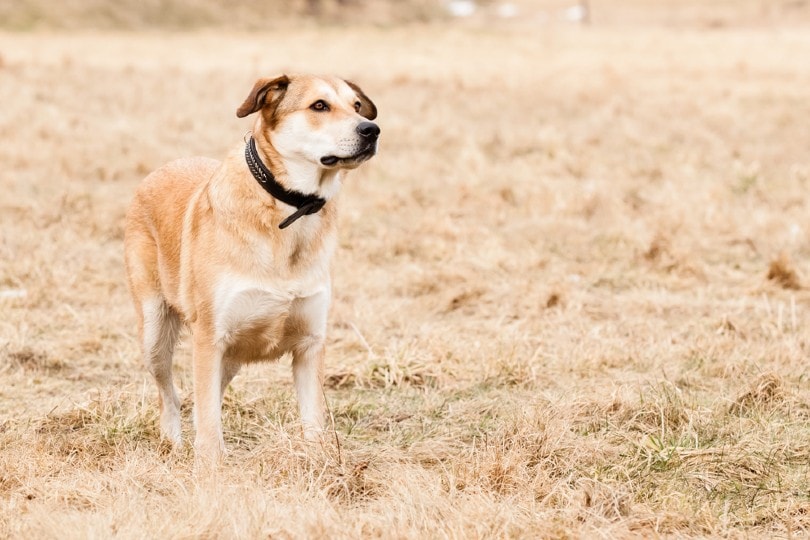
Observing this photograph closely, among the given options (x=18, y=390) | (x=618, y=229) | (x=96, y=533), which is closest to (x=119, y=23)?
(x=618, y=229)

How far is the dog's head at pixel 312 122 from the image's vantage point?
4477 millimetres

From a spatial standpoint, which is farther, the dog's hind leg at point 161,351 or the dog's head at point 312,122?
the dog's hind leg at point 161,351

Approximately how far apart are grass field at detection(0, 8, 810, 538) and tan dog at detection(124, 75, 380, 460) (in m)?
0.35

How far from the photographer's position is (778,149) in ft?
43.7

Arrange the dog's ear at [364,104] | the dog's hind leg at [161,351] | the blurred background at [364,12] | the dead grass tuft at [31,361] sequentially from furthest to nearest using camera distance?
the blurred background at [364,12] < the dead grass tuft at [31,361] < the dog's hind leg at [161,351] < the dog's ear at [364,104]

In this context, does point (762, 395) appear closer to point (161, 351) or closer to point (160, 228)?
point (161, 351)

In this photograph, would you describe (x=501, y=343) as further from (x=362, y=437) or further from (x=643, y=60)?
(x=643, y=60)

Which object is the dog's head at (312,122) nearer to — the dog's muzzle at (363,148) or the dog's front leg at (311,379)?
the dog's muzzle at (363,148)

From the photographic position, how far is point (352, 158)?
450cm

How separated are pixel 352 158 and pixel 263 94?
0.49 metres

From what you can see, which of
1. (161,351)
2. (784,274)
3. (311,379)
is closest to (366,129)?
(311,379)

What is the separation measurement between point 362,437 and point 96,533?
68.6 inches


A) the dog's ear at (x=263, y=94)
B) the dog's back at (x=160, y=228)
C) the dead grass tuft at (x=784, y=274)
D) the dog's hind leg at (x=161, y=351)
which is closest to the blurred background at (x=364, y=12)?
the dead grass tuft at (x=784, y=274)

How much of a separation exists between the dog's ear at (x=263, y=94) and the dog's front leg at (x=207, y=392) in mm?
982
